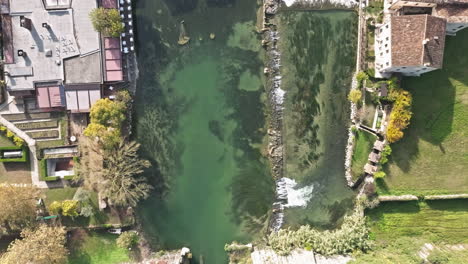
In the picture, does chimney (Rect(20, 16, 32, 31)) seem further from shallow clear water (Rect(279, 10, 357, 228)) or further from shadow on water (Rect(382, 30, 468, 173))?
shadow on water (Rect(382, 30, 468, 173))

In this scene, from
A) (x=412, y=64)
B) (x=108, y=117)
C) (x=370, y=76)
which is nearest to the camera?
(x=412, y=64)

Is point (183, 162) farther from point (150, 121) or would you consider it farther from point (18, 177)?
point (18, 177)

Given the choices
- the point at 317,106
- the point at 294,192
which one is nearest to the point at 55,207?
the point at 294,192

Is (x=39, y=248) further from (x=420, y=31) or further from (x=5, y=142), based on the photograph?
(x=420, y=31)

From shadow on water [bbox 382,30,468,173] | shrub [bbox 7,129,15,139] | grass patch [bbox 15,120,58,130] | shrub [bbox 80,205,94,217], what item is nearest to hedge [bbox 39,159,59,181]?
grass patch [bbox 15,120,58,130]

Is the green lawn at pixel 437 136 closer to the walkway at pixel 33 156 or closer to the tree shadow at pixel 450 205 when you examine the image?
the tree shadow at pixel 450 205

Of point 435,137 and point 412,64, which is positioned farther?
point 435,137

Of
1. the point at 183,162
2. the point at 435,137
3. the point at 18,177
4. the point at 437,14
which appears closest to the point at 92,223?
the point at 18,177
